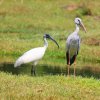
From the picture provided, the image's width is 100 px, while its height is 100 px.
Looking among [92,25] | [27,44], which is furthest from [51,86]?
[92,25]

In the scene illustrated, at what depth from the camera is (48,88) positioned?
1089cm

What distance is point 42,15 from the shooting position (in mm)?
34594

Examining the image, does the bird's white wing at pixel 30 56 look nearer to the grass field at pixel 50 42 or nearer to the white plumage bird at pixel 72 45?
the white plumage bird at pixel 72 45

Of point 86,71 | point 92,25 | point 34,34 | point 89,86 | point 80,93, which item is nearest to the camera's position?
point 80,93

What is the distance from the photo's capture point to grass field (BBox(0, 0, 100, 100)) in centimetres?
1062

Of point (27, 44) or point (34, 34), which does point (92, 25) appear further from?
point (27, 44)

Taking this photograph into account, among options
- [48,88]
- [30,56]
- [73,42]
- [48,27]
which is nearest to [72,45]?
[73,42]

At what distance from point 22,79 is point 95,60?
8.98m

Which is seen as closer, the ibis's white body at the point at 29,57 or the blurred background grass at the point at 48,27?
the ibis's white body at the point at 29,57

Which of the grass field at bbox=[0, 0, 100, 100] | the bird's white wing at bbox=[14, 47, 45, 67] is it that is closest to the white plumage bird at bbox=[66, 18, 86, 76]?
the bird's white wing at bbox=[14, 47, 45, 67]

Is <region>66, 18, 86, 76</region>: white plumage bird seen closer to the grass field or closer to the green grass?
the grass field

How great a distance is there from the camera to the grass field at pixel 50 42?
10.6 m

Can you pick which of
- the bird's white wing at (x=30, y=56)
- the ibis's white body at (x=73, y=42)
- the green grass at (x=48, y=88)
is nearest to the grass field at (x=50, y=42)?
the green grass at (x=48, y=88)

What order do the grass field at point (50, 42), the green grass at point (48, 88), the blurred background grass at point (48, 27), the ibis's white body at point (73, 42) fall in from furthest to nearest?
1. the blurred background grass at point (48, 27)
2. the ibis's white body at point (73, 42)
3. the grass field at point (50, 42)
4. the green grass at point (48, 88)
